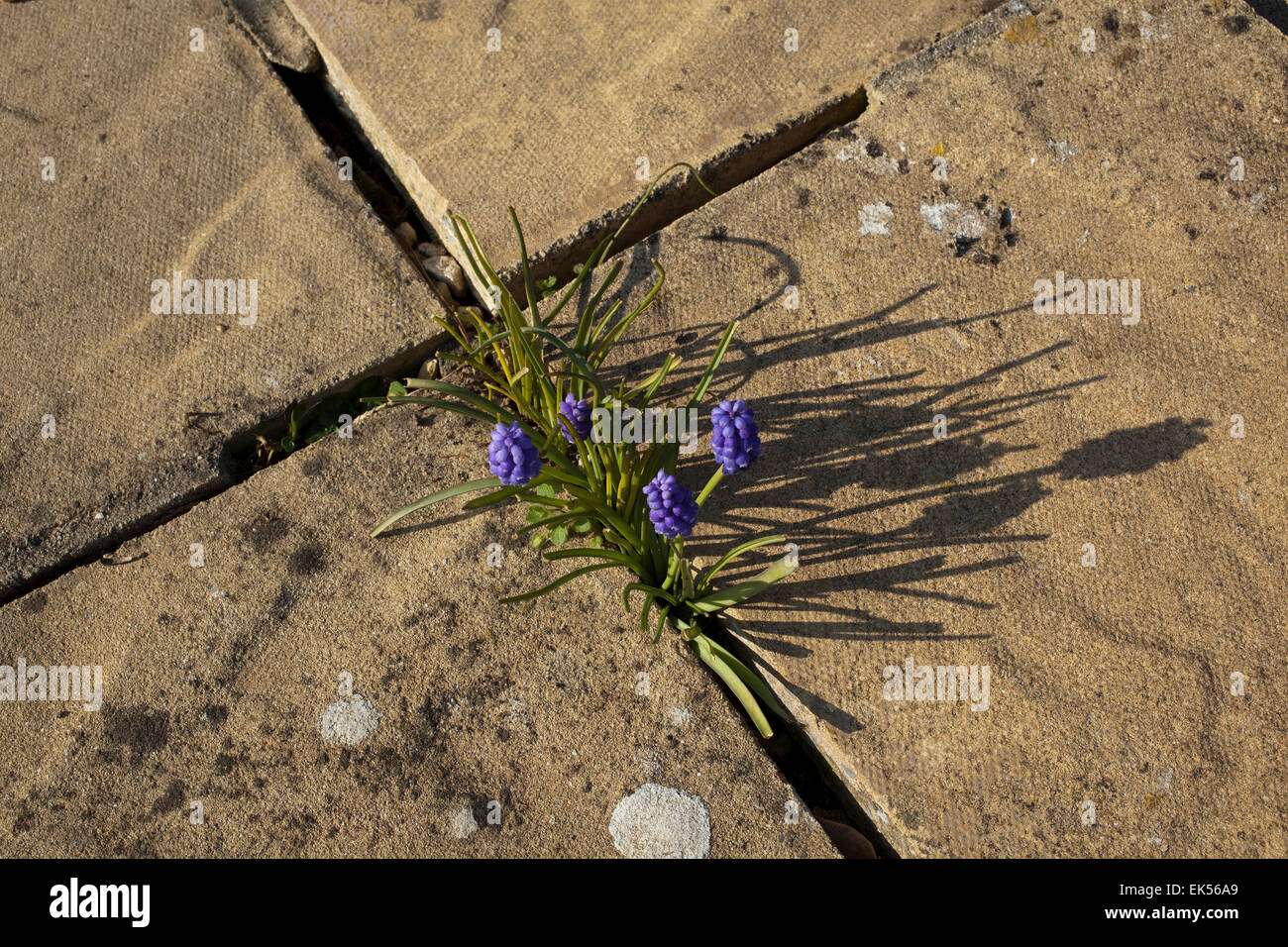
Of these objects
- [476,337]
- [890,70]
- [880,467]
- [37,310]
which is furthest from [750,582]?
[37,310]

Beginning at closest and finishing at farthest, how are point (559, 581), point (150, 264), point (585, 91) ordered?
point (559, 581), point (150, 264), point (585, 91)

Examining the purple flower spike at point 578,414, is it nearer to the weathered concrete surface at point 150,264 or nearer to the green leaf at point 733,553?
the green leaf at point 733,553

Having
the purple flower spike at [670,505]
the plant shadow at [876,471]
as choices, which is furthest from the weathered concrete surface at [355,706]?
the purple flower spike at [670,505]

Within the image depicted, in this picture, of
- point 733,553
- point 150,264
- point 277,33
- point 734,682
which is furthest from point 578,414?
point 277,33

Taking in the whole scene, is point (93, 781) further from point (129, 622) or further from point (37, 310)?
point (37, 310)

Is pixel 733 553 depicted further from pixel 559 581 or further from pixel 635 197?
pixel 635 197

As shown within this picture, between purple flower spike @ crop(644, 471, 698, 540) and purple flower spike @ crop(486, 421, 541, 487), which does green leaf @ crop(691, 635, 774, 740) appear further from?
purple flower spike @ crop(486, 421, 541, 487)

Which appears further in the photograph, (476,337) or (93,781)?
(476,337)
